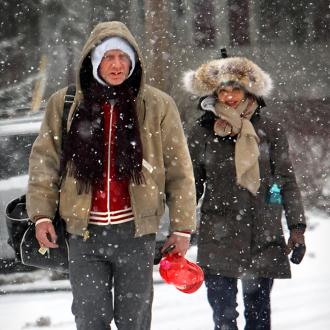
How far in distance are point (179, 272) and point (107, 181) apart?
21.7 inches

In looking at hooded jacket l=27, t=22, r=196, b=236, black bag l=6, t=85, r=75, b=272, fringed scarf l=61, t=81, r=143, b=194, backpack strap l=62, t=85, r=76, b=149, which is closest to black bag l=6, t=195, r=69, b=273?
black bag l=6, t=85, r=75, b=272

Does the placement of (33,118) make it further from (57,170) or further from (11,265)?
(57,170)

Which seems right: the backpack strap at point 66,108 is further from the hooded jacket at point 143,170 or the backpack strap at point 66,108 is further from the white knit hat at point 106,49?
the white knit hat at point 106,49

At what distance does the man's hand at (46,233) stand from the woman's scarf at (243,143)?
46.1 inches

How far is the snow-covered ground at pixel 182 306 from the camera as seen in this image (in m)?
4.76

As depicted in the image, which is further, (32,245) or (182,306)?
(182,306)

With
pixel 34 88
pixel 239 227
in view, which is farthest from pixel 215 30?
pixel 239 227

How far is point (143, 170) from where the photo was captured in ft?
10.0

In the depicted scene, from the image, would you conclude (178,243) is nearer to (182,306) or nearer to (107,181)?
(107,181)

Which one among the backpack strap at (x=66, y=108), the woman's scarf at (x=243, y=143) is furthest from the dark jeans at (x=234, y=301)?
the backpack strap at (x=66, y=108)

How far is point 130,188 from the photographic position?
2992 mm

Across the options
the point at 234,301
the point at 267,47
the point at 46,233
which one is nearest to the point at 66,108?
the point at 46,233

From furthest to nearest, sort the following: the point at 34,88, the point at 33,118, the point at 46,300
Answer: the point at 34,88
the point at 33,118
the point at 46,300

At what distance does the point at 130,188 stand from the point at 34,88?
9.22 meters
